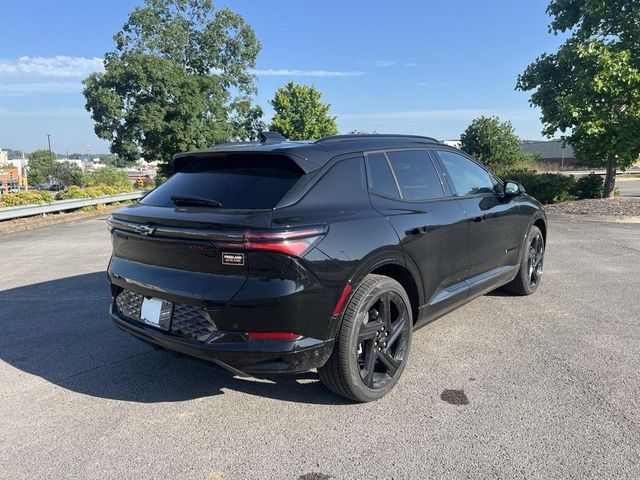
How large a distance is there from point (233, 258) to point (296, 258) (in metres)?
0.35

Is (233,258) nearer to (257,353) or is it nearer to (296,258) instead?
(296,258)

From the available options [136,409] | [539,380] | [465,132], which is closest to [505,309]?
[539,380]

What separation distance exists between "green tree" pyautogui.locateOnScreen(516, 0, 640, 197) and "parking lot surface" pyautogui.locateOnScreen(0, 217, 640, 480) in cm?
867

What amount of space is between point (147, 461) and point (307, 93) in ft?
151

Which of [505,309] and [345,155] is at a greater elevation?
[345,155]

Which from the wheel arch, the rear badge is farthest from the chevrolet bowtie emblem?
the wheel arch

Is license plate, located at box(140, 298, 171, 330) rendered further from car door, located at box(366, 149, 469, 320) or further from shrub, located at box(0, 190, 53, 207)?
shrub, located at box(0, 190, 53, 207)

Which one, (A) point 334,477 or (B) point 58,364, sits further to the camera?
(B) point 58,364

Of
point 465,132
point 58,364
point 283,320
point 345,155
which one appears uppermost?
point 465,132

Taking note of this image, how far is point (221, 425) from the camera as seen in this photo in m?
3.03

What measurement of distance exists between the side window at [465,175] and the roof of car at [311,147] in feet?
1.25

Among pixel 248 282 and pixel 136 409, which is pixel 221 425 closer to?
pixel 136 409

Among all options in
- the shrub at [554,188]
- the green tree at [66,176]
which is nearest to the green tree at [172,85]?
the shrub at [554,188]

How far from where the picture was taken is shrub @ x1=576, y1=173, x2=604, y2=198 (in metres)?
14.3
